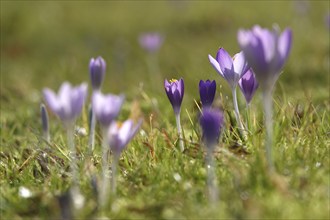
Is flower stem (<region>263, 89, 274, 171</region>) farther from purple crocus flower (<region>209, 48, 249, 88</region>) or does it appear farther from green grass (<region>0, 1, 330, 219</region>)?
purple crocus flower (<region>209, 48, 249, 88</region>)

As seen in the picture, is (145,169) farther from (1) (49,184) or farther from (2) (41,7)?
(2) (41,7)

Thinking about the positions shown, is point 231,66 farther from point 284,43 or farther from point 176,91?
point 284,43

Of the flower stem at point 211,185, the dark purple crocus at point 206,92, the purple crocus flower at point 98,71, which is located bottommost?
the flower stem at point 211,185

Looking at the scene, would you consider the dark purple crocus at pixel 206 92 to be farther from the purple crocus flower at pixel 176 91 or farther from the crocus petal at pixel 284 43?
the crocus petal at pixel 284 43

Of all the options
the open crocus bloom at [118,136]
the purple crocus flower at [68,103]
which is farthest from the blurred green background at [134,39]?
the purple crocus flower at [68,103]

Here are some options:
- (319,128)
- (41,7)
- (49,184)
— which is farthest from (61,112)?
(41,7)

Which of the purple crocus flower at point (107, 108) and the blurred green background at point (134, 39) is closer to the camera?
the purple crocus flower at point (107, 108)

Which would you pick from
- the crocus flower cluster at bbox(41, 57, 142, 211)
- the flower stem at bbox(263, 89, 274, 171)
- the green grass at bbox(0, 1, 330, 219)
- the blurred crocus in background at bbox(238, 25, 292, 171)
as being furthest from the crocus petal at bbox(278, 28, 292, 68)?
the crocus flower cluster at bbox(41, 57, 142, 211)
